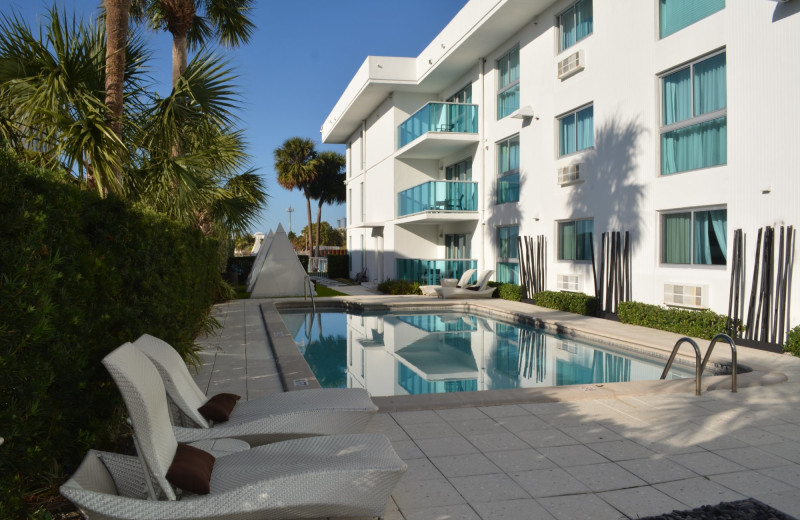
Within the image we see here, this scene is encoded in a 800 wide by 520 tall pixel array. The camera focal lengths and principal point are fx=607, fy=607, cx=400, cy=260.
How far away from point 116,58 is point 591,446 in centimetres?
658

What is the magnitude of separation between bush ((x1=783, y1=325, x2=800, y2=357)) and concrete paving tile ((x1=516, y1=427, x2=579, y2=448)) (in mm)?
5551

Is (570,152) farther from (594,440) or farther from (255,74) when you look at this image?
(594,440)

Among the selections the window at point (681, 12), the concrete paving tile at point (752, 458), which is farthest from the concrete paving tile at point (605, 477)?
the window at point (681, 12)

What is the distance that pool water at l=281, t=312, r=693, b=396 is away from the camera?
8.80 m

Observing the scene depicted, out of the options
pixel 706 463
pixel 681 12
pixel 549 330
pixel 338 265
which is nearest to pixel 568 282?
pixel 549 330

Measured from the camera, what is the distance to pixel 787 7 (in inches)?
361

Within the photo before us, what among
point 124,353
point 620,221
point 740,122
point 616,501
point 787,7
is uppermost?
point 787,7

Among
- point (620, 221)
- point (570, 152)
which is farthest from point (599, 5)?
point (620, 221)

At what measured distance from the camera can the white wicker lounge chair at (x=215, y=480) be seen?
2.85 metres

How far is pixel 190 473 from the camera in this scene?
308cm

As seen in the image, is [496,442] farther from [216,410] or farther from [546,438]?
[216,410]

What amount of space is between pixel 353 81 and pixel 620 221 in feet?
56.8

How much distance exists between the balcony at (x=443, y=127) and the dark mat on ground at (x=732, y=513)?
1754cm

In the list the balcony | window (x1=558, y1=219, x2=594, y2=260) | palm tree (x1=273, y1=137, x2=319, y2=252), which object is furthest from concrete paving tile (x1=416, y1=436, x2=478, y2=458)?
palm tree (x1=273, y1=137, x2=319, y2=252)
